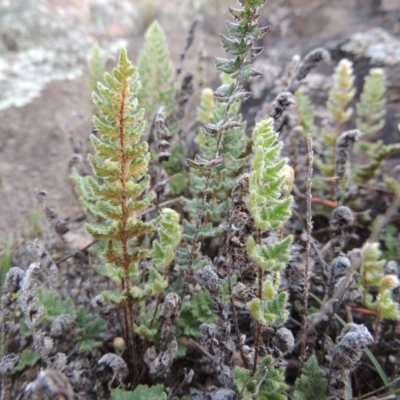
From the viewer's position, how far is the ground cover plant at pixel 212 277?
1046 millimetres

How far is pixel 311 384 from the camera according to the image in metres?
1.16

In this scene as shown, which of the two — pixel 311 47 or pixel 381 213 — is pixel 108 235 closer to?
pixel 381 213

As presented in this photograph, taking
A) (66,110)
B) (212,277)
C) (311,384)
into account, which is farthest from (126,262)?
(66,110)

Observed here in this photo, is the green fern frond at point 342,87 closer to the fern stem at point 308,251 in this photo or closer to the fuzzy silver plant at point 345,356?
the fern stem at point 308,251

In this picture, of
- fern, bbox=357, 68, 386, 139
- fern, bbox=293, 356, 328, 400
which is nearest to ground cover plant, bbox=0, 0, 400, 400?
fern, bbox=293, 356, 328, 400

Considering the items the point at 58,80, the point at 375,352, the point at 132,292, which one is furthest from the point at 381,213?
the point at 58,80

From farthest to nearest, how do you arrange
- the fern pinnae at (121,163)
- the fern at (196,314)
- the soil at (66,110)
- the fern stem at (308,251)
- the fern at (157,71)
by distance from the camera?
1. the soil at (66,110)
2. the fern at (157,71)
3. the fern at (196,314)
4. the fern stem at (308,251)
5. the fern pinnae at (121,163)

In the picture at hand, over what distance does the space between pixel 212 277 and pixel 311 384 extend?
0.38m

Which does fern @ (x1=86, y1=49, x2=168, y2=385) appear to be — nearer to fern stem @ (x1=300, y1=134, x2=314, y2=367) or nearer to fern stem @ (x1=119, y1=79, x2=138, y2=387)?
fern stem @ (x1=119, y1=79, x2=138, y2=387)

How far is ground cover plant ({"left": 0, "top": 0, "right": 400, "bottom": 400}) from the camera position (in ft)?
3.43

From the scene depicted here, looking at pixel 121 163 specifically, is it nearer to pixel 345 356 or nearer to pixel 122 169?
pixel 122 169

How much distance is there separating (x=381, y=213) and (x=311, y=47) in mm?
1593

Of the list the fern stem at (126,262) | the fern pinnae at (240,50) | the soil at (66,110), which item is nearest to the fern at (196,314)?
the fern stem at (126,262)

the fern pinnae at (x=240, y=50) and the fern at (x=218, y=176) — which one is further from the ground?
the fern pinnae at (x=240, y=50)
